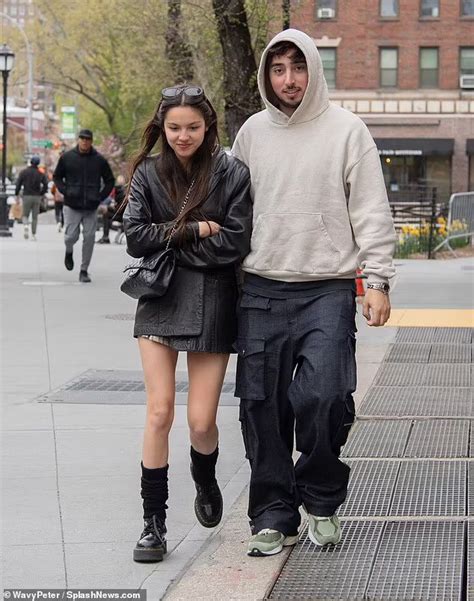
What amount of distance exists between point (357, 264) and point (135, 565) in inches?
57.2

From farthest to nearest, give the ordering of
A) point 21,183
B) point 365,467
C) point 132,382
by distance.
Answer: point 21,183, point 132,382, point 365,467

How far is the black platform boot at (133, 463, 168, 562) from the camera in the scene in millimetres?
5363

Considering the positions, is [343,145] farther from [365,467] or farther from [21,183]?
[21,183]

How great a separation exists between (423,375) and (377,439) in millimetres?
2591

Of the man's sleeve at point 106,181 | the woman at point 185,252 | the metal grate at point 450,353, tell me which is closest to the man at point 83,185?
the man's sleeve at point 106,181

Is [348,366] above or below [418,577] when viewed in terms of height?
above

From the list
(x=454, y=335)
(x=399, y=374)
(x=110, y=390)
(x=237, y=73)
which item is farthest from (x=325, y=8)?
(x=110, y=390)

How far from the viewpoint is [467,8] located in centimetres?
5584

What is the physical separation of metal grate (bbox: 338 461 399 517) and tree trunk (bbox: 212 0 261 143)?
8.75m

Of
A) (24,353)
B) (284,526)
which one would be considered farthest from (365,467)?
(24,353)

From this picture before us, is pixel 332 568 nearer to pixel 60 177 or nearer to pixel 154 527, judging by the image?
pixel 154 527

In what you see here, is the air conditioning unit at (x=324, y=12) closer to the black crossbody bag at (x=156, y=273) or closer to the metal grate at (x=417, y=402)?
the metal grate at (x=417, y=402)

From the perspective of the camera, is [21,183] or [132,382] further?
[21,183]

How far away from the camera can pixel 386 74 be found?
2207 inches
